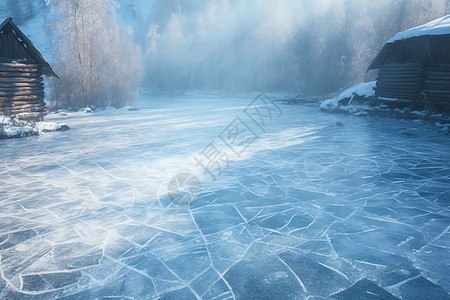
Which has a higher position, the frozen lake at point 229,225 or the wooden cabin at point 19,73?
the wooden cabin at point 19,73

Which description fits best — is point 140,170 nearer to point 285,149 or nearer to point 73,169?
point 73,169

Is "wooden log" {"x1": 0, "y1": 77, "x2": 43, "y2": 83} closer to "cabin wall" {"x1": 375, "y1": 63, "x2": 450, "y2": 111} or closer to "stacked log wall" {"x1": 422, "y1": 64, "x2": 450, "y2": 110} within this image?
"cabin wall" {"x1": 375, "y1": 63, "x2": 450, "y2": 111}

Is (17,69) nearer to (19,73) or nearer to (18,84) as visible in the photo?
(19,73)

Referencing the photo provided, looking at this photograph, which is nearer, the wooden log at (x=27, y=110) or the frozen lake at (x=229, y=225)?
the frozen lake at (x=229, y=225)

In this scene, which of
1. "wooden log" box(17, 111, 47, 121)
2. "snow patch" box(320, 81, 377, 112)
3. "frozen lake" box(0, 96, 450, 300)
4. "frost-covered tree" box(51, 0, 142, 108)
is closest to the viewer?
"frozen lake" box(0, 96, 450, 300)

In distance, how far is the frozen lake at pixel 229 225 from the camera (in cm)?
280

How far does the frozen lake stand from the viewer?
9.18 ft

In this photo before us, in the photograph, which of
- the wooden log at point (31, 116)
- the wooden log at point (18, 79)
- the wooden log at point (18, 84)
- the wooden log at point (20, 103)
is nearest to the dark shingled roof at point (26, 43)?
the wooden log at point (18, 79)

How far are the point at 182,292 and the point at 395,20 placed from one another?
36426 mm

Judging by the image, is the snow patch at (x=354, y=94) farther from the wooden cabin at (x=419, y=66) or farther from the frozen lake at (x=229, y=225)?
the frozen lake at (x=229, y=225)

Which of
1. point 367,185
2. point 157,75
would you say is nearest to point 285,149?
point 367,185

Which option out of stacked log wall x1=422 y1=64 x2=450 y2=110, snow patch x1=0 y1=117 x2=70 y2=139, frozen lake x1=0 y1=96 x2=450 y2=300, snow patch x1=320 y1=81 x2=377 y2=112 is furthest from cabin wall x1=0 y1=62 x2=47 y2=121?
stacked log wall x1=422 y1=64 x2=450 y2=110

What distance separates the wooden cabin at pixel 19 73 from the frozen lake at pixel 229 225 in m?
6.51

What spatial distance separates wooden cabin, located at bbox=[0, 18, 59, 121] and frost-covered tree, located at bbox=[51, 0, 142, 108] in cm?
659
